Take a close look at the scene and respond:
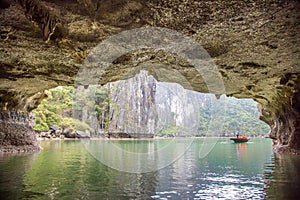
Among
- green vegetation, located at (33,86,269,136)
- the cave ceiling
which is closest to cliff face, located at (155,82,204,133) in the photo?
green vegetation, located at (33,86,269,136)

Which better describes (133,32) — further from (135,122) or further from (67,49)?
(135,122)

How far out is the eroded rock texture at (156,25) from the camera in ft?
19.7

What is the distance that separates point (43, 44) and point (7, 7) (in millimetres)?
2472

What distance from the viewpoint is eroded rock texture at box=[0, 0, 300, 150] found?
19.7 feet

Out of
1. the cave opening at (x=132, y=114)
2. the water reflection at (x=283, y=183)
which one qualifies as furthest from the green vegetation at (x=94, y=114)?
the water reflection at (x=283, y=183)

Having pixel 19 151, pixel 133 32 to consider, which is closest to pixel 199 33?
pixel 133 32

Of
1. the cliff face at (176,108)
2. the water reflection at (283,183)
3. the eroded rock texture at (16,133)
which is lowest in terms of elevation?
the water reflection at (283,183)

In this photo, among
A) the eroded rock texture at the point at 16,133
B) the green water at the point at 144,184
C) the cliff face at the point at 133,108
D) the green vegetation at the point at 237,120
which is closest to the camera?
the green water at the point at 144,184

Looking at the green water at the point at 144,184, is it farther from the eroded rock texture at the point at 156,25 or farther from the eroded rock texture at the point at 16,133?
the eroded rock texture at the point at 16,133

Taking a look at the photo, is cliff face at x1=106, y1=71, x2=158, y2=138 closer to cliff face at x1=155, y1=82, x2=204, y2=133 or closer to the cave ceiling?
cliff face at x1=155, y1=82, x2=204, y2=133

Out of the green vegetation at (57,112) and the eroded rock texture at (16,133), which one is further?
the green vegetation at (57,112)

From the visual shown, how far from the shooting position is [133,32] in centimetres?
743

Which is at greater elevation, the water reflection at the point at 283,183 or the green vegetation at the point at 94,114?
the green vegetation at the point at 94,114

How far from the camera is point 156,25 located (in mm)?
6996
